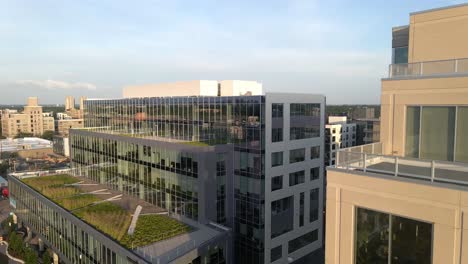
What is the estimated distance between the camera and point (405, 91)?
11336 mm

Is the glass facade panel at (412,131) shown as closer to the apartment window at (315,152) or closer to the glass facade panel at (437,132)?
the glass facade panel at (437,132)

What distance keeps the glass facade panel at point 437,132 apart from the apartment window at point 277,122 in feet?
73.8

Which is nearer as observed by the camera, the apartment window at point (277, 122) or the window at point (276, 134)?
the apartment window at point (277, 122)

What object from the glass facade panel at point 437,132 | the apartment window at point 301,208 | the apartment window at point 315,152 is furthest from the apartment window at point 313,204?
the glass facade panel at point 437,132

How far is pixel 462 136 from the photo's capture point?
10.1 meters

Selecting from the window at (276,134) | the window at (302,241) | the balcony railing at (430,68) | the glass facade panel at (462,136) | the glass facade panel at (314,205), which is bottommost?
the window at (302,241)

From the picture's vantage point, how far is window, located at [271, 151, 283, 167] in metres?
34.2

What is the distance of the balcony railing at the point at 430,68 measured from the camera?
10.0m

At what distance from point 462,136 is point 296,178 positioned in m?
28.2

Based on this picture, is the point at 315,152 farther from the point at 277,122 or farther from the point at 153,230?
the point at 153,230

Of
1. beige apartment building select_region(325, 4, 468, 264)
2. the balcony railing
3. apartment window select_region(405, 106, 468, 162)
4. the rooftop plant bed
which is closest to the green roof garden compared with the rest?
the rooftop plant bed

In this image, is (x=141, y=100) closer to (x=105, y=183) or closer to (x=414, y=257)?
(x=105, y=183)

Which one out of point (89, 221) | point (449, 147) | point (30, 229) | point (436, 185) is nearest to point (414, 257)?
point (436, 185)

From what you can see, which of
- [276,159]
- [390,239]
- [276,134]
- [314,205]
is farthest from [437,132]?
[314,205]
